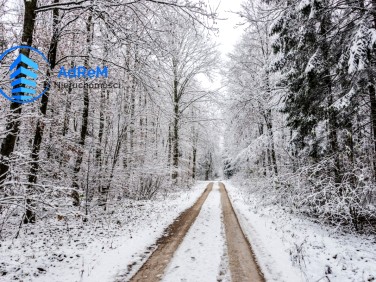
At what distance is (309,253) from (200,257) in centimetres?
259

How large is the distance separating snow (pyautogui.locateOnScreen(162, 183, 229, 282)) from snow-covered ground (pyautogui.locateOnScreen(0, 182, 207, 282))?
0.83 metres

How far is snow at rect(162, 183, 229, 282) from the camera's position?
181 inches

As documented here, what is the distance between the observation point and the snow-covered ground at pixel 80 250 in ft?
15.2

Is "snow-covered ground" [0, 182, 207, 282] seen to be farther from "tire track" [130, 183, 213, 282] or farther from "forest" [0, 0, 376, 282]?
"tire track" [130, 183, 213, 282]

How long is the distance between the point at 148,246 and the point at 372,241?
6435mm

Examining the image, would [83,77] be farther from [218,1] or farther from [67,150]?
[218,1]

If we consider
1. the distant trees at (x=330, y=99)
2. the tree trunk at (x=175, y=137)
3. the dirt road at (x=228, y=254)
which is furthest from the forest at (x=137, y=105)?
the tree trunk at (x=175, y=137)

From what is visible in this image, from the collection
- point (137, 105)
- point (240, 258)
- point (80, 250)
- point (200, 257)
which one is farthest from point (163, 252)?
point (137, 105)

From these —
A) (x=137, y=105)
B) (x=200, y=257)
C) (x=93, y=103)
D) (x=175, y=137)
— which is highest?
(x=93, y=103)

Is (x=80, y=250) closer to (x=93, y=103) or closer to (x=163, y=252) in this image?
(x=163, y=252)

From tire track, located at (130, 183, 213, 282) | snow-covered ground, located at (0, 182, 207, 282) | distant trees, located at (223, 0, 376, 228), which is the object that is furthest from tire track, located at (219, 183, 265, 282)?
distant trees, located at (223, 0, 376, 228)

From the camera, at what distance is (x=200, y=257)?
556 cm

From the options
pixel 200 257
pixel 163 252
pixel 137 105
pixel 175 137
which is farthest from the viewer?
pixel 175 137

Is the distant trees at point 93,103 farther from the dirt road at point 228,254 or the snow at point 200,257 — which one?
the snow at point 200,257
